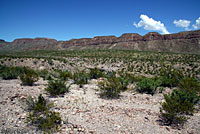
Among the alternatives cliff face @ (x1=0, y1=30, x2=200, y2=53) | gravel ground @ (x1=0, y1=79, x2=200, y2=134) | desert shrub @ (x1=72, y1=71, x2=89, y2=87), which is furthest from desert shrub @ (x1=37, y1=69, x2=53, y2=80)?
cliff face @ (x1=0, y1=30, x2=200, y2=53)

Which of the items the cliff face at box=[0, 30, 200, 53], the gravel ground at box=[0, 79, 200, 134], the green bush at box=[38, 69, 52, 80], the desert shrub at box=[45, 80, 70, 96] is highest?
the cliff face at box=[0, 30, 200, 53]

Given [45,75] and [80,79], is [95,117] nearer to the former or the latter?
[80,79]

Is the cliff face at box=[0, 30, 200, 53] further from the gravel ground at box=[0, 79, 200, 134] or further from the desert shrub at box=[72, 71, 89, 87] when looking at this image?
the gravel ground at box=[0, 79, 200, 134]

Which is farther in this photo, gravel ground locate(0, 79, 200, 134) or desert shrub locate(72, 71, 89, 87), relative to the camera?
desert shrub locate(72, 71, 89, 87)

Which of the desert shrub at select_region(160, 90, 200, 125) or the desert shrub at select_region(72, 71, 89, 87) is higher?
the desert shrub at select_region(72, 71, 89, 87)

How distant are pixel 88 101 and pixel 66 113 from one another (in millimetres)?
1441

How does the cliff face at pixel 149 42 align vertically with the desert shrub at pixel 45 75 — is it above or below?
above

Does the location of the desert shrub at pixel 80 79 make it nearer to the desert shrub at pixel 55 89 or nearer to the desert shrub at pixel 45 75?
the desert shrub at pixel 45 75

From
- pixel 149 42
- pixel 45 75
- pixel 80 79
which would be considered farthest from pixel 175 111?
pixel 149 42

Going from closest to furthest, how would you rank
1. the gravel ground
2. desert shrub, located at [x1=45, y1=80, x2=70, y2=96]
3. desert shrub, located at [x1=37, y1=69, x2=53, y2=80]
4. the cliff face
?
the gravel ground < desert shrub, located at [x1=45, y1=80, x2=70, y2=96] < desert shrub, located at [x1=37, y1=69, x2=53, y2=80] < the cliff face

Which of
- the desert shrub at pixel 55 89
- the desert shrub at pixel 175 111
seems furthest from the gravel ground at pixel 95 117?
the desert shrub at pixel 55 89

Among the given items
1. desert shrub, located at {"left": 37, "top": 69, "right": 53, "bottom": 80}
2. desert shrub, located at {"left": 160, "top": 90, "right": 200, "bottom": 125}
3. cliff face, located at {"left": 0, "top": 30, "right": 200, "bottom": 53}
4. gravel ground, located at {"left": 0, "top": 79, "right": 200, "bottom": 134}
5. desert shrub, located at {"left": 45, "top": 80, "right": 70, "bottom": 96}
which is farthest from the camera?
cliff face, located at {"left": 0, "top": 30, "right": 200, "bottom": 53}

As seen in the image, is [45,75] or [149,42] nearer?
[45,75]

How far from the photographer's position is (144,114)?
506cm
